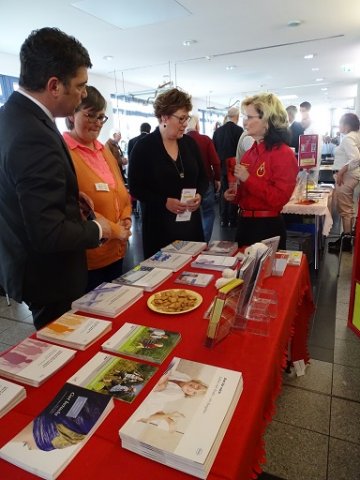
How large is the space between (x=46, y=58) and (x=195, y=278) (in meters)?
0.88

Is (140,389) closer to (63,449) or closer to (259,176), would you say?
(63,449)

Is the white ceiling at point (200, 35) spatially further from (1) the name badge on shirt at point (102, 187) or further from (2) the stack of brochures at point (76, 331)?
(2) the stack of brochures at point (76, 331)

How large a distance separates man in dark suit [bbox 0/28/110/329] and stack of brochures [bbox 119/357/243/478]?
50cm

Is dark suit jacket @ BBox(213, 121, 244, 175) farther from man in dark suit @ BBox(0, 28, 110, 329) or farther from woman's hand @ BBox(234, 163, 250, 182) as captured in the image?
man in dark suit @ BBox(0, 28, 110, 329)

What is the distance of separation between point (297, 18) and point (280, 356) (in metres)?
5.08

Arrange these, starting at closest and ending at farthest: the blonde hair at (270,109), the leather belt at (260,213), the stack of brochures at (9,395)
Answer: the stack of brochures at (9,395)
the blonde hair at (270,109)
the leather belt at (260,213)

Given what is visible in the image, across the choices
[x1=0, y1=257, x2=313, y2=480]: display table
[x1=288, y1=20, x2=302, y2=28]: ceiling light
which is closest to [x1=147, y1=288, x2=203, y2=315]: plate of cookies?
[x1=0, y1=257, x2=313, y2=480]: display table

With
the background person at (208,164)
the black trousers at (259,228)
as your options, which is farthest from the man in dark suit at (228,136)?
the black trousers at (259,228)

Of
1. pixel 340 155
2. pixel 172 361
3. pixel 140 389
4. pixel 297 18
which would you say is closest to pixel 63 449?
pixel 140 389

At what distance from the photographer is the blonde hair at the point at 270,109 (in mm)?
1770

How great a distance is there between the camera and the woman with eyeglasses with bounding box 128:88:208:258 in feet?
6.04

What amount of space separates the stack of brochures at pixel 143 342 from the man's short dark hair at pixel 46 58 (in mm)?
750

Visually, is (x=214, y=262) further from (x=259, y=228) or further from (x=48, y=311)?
(x=48, y=311)

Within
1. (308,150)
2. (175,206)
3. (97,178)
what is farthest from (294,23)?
(97,178)
